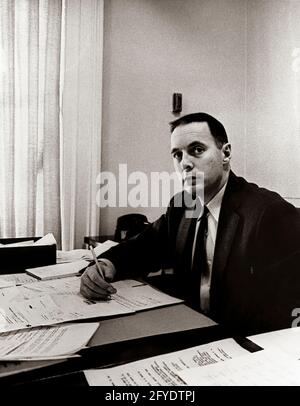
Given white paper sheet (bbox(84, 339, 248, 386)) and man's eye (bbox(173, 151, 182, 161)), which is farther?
man's eye (bbox(173, 151, 182, 161))

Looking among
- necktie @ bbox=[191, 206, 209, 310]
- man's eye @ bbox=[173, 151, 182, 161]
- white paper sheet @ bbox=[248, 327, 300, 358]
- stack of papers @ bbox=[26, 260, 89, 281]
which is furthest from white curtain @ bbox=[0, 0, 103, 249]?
white paper sheet @ bbox=[248, 327, 300, 358]

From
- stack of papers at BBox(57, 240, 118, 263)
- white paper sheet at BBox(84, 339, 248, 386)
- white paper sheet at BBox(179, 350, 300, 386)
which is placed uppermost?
white paper sheet at BBox(179, 350, 300, 386)

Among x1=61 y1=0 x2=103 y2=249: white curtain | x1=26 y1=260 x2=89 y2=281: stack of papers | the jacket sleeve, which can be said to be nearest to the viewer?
the jacket sleeve

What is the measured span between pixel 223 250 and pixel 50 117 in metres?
1.53

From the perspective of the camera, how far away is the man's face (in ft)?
4.14

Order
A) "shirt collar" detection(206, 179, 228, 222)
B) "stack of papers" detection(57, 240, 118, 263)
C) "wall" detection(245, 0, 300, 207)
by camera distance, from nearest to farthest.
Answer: "shirt collar" detection(206, 179, 228, 222)
"stack of papers" detection(57, 240, 118, 263)
"wall" detection(245, 0, 300, 207)

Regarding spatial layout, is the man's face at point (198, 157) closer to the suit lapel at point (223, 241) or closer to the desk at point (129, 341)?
the suit lapel at point (223, 241)

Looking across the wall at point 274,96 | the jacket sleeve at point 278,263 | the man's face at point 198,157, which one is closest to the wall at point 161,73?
the wall at point 274,96

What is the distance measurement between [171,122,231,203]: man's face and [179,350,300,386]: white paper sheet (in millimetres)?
741

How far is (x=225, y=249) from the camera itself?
3.74 feet

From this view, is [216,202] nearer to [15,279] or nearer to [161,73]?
[15,279]

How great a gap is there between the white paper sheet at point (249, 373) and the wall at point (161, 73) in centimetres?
195

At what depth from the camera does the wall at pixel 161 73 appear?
2475mm

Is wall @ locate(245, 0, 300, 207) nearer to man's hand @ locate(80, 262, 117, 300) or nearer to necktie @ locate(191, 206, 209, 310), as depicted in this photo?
necktie @ locate(191, 206, 209, 310)
